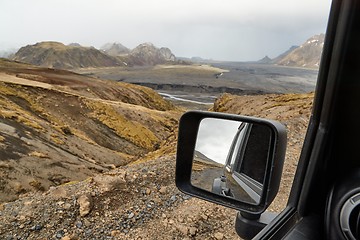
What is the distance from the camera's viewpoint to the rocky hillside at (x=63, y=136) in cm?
1074

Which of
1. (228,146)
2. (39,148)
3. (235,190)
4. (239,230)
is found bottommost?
(39,148)

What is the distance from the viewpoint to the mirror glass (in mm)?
2018

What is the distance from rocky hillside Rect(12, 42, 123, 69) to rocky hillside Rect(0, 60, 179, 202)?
113 meters

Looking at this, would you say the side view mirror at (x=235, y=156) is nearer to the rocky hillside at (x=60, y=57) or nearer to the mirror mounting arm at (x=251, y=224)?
the mirror mounting arm at (x=251, y=224)

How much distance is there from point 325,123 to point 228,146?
0.92m

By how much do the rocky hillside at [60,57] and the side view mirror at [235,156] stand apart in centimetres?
13947

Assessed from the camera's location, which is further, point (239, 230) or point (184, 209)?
point (184, 209)

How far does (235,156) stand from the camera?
2.32 meters

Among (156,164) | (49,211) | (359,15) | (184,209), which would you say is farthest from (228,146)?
(156,164)

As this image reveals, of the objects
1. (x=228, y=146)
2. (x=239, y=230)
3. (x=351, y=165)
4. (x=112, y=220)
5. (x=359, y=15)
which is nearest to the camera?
(x=359, y=15)

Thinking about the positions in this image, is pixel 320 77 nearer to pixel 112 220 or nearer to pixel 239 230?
pixel 239 230

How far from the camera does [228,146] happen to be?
2.43 meters

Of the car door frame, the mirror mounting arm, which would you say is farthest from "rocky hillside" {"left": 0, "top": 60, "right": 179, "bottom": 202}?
the car door frame

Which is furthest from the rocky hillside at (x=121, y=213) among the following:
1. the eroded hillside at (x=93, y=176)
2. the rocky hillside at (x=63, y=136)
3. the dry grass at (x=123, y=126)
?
the dry grass at (x=123, y=126)
